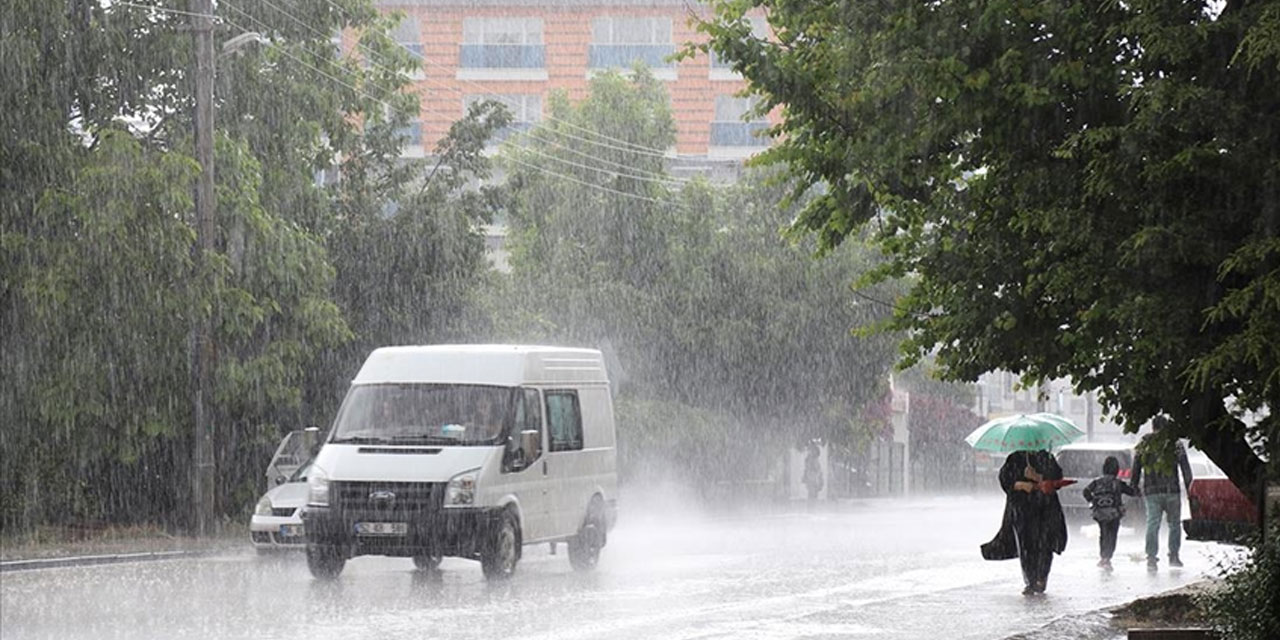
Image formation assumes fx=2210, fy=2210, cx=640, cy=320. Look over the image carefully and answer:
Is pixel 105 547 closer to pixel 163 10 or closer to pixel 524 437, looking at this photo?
pixel 524 437

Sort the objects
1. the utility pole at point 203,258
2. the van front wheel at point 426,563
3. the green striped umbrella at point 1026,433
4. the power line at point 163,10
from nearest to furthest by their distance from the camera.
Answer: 1. the van front wheel at point 426,563
2. the green striped umbrella at point 1026,433
3. the utility pole at point 203,258
4. the power line at point 163,10

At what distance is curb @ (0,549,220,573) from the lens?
2338 centimetres

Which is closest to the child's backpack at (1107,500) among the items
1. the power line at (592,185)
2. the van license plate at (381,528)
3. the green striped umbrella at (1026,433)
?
the green striped umbrella at (1026,433)

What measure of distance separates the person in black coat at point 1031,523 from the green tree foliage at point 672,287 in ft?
85.4

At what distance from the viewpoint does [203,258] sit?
30.2 meters

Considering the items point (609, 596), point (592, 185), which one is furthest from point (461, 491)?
point (592, 185)

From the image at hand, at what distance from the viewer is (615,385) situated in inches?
1822

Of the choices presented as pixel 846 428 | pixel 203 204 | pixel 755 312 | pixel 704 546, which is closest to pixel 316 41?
pixel 203 204

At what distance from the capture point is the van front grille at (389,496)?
20.6m

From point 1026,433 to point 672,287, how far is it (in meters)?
18.6

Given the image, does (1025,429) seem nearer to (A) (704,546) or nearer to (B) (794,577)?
(A) (704,546)

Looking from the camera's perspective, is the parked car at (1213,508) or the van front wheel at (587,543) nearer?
the parked car at (1213,508)

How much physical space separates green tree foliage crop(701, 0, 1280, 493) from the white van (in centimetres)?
539

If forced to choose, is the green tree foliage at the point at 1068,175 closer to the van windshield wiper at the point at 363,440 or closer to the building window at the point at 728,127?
the van windshield wiper at the point at 363,440
